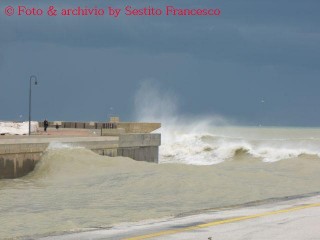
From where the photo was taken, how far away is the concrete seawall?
33938 millimetres

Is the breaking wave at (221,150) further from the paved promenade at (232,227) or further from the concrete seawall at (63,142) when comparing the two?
the paved promenade at (232,227)

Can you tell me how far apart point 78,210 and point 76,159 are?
17.8 m

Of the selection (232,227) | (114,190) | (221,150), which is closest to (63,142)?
(114,190)

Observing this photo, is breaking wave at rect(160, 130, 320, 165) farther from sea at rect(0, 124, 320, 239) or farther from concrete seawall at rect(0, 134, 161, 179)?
sea at rect(0, 124, 320, 239)

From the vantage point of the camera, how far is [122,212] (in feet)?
62.2

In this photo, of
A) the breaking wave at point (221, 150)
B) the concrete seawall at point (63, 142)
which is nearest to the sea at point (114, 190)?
the concrete seawall at point (63, 142)

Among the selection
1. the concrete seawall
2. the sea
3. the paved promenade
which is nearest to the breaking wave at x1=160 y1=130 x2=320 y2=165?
the concrete seawall

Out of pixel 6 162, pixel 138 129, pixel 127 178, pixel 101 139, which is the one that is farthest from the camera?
pixel 138 129

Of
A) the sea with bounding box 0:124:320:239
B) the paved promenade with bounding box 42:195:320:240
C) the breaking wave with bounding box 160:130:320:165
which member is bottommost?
the breaking wave with bounding box 160:130:320:165

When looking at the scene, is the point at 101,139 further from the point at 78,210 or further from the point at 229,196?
the point at 78,210

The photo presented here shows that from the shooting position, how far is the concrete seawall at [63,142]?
111 ft

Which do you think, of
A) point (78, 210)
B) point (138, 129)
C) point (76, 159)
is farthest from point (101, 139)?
point (138, 129)

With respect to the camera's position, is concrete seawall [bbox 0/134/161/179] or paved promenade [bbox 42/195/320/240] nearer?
paved promenade [bbox 42/195/320/240]

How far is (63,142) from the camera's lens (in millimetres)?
38875
